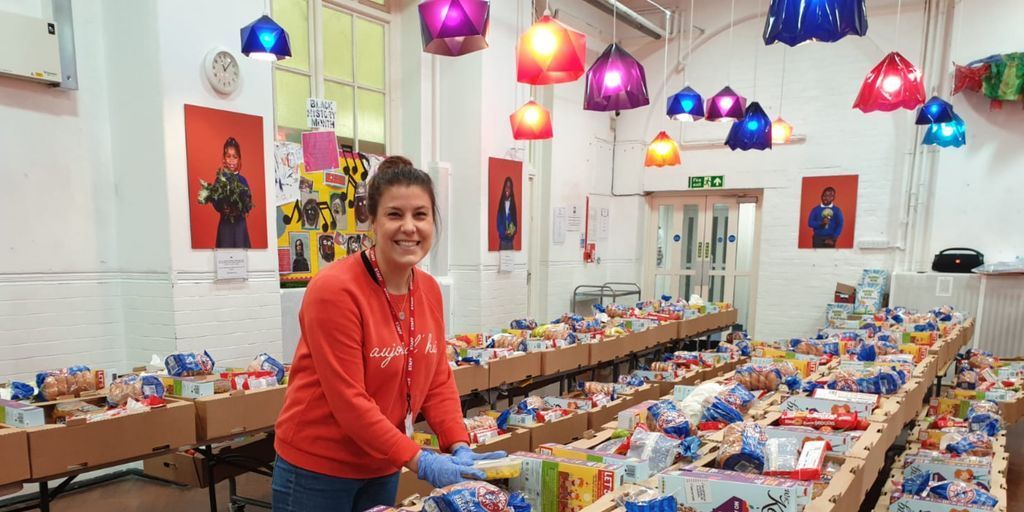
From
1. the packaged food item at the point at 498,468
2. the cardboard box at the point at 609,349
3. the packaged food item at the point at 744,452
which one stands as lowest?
the cardboard box at the point at 609,349

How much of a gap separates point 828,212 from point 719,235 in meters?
1.59

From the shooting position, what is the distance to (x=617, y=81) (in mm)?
3936

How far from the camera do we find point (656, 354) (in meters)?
6.25

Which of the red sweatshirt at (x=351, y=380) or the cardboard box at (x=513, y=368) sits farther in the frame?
the cardboard box at (x=513, y=368)

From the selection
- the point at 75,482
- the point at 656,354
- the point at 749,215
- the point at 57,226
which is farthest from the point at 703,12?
the point at 75,482

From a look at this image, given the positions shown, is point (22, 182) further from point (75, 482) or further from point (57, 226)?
point (75, 482)

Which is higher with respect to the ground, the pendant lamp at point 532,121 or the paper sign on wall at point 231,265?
the pendant lamp at point 532,121

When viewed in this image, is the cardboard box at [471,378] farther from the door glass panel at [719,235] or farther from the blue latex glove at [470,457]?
the door glass panel at [719,235]

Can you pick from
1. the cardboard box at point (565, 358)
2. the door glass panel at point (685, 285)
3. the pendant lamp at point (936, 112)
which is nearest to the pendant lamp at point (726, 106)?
the pendant lamp at point (936, 112)

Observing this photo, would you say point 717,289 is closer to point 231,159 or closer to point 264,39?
point 231,159

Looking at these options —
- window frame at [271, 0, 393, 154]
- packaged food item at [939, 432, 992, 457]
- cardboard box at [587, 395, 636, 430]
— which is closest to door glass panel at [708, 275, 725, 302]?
window frame at [271, 0, 393, 154]

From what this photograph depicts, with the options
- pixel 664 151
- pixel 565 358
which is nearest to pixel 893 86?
pixel 664 151

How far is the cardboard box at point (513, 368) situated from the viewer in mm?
3621

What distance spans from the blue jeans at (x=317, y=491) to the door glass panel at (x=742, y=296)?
27.2 feet
